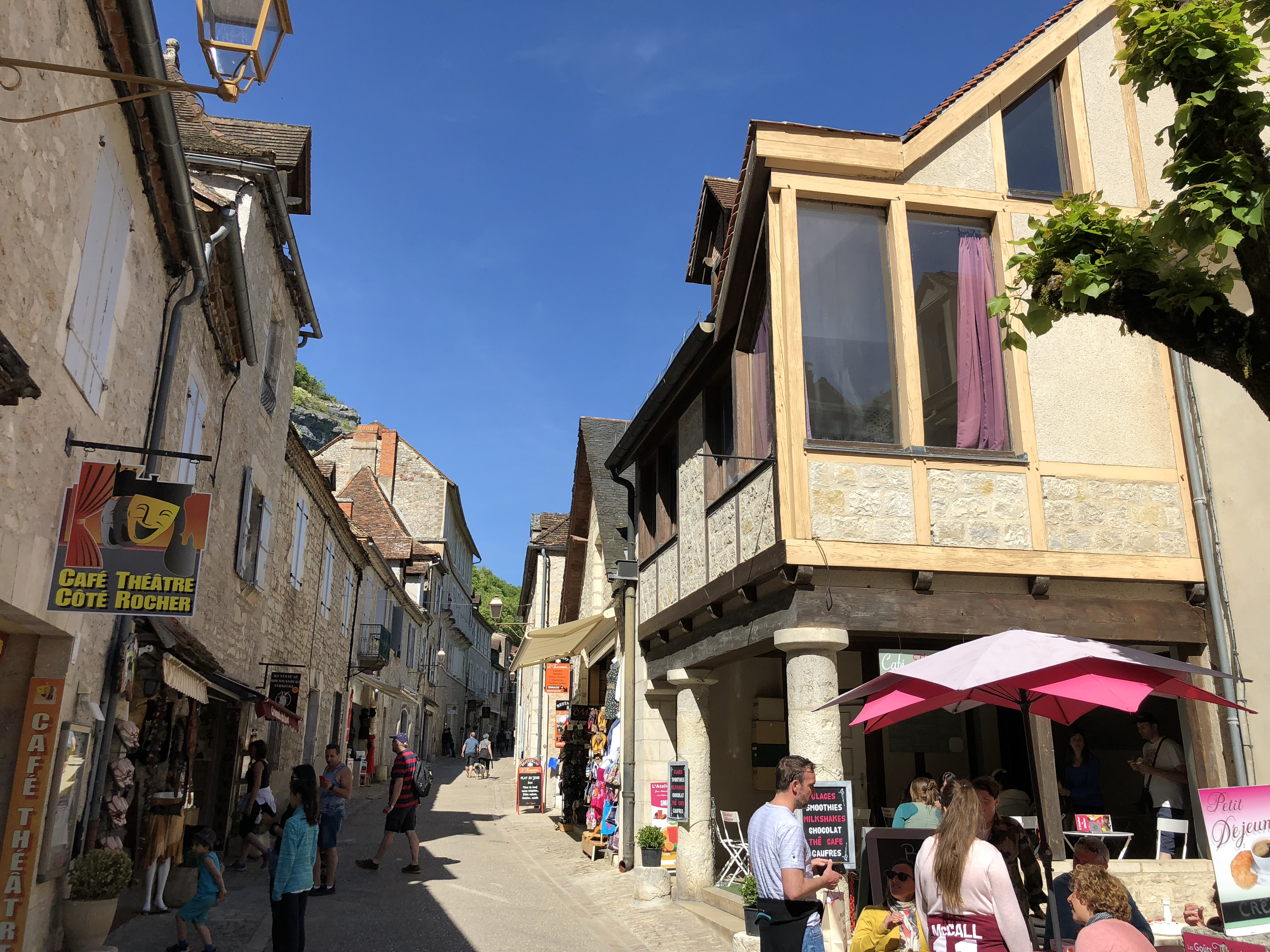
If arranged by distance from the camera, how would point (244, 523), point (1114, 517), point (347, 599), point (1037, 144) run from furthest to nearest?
point (347, 599), point (244, 523), point (1037, 144), point (1114, 517)

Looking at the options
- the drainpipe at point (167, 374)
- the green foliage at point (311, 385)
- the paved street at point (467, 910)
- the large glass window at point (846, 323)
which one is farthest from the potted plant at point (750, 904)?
the green foliage at point (311, 385)

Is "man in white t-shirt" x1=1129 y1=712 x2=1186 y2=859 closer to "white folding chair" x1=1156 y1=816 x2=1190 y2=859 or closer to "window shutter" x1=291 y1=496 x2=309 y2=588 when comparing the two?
"white folding chair" x1=1156 y1=816 x2=1190 y2=859

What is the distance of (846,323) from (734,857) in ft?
17.6

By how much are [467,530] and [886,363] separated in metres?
45.6

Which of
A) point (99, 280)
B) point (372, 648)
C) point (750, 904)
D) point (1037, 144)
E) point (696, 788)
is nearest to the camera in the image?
point (99, 280)

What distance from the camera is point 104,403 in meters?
6.66

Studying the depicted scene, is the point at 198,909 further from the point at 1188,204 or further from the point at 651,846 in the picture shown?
the point at 1188,204

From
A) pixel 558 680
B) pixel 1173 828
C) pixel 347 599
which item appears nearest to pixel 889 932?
pixel 1173 828

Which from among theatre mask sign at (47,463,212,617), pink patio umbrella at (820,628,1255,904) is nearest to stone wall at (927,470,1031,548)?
pink patio umbrella at (820,628,1255,904)

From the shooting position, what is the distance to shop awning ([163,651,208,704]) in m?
8.38

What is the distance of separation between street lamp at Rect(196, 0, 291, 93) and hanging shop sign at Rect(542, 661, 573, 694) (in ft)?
51.1

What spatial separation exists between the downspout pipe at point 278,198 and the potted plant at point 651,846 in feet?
29.7

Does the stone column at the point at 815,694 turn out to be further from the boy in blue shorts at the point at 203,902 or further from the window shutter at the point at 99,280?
the window shutter at the point at 99,280

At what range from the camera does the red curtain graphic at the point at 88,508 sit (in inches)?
226
